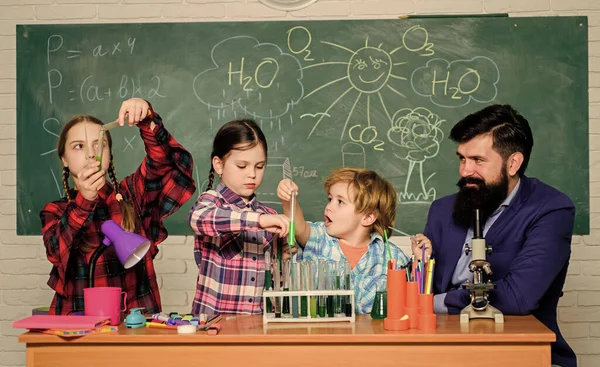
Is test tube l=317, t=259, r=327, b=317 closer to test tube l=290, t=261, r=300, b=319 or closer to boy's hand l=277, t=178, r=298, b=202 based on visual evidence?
test tube l=290, t=261, r=300, b=319

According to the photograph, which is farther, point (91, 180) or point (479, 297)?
point (91, 180)

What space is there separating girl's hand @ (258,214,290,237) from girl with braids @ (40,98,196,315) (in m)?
0.56

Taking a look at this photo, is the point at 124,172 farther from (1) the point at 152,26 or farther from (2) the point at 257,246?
(2) the point at 257,246

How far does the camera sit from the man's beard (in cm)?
285

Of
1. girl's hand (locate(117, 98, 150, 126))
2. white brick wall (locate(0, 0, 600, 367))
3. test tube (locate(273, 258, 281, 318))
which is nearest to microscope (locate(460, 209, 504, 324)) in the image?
test tube (locate(273, 258, 281, 318))

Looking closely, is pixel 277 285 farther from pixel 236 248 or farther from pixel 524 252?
pixel 524 252

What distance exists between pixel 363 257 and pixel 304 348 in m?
0.62

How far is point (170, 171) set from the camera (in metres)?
2.91

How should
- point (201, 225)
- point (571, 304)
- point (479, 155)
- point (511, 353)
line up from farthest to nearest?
point (571, 304) < point (479, 155) < point (201, 225) < point (511, 353)

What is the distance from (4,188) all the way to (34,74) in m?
0.67

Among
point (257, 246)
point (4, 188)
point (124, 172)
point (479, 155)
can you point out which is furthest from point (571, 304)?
point (4, 188)

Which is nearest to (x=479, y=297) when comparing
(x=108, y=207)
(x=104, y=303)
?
(x=104, y=303)

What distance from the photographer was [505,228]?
9.05 feet

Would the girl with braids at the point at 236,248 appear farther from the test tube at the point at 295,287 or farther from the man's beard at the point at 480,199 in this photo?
the man's beard at the point at 480,199
